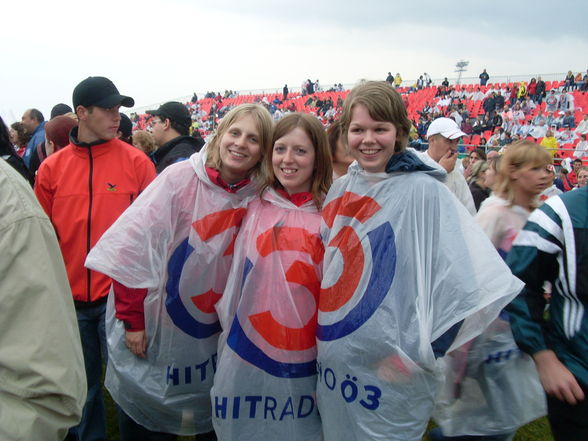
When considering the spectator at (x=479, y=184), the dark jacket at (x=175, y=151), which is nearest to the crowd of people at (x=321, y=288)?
the dark jacket at (x=175, y=151)

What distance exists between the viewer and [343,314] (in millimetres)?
1621

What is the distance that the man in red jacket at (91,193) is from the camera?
2199 millimetres

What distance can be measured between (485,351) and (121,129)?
11.2ft

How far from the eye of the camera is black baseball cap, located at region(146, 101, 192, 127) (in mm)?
3246

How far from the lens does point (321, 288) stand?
1.71 metres

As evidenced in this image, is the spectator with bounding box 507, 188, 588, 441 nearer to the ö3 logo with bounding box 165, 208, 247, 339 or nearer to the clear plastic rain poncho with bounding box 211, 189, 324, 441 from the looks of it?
the clear plastic rain poncho with bounding box 211, 189, 324, 441

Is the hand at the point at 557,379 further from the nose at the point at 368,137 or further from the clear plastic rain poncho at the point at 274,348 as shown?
the nose at the point at 368,137

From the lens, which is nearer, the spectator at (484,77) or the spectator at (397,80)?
the spectator at (484,77)

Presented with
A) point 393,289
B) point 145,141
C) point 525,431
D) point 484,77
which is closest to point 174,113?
point 145,141

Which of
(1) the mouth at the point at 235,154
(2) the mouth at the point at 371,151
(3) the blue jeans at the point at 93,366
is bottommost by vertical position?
(3) the blue jeans at the point at 93,366

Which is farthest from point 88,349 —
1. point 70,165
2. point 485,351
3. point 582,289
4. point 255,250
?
point 582,289

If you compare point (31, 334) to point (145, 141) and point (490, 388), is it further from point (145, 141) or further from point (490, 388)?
point (145, 141)

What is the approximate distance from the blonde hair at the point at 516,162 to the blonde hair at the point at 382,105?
90cm

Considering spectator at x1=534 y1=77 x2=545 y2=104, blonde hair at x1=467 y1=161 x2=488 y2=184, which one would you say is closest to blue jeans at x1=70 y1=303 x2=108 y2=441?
blonde hair at x1=467 y1=161 x2=488 y2=184
